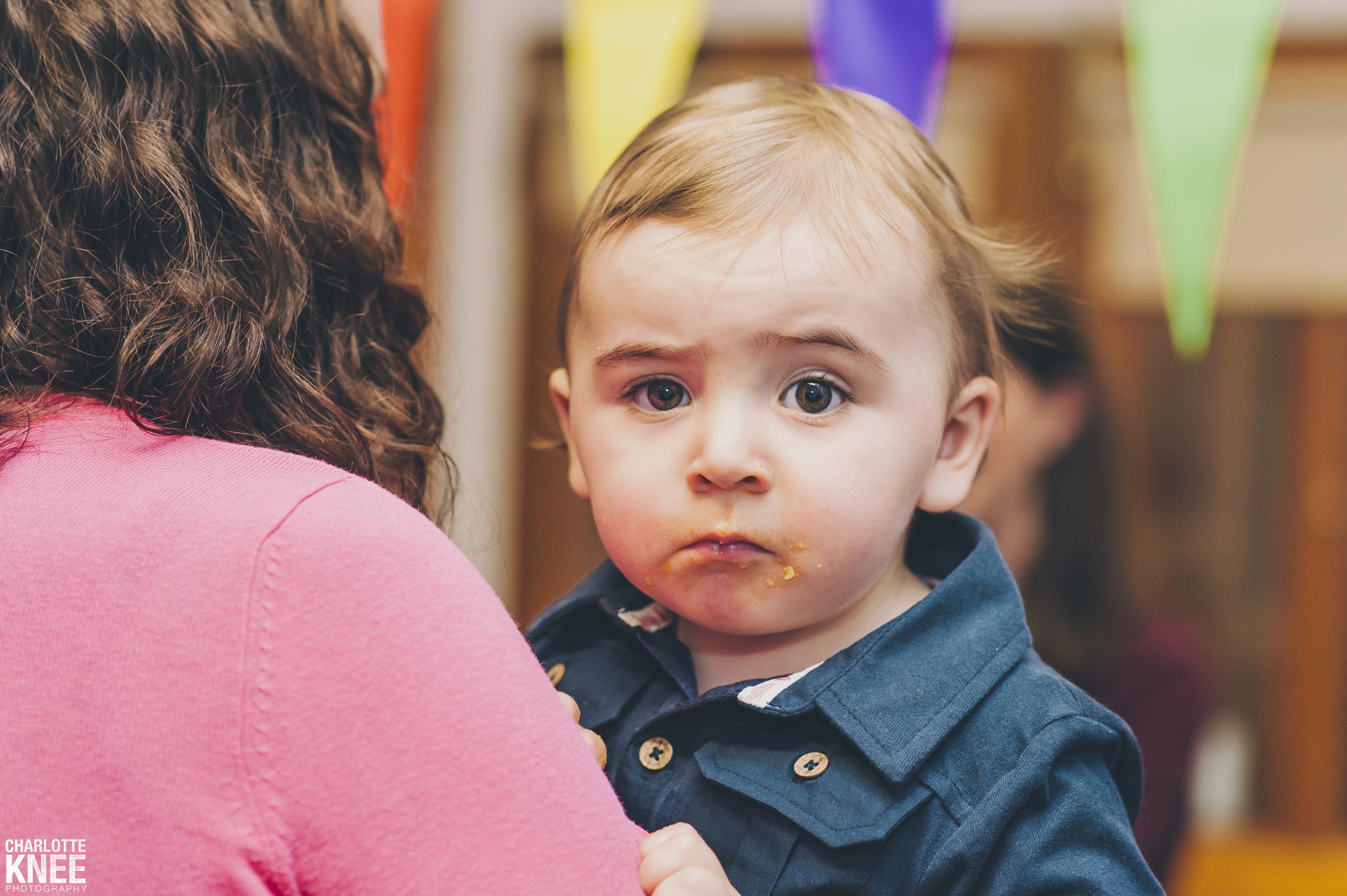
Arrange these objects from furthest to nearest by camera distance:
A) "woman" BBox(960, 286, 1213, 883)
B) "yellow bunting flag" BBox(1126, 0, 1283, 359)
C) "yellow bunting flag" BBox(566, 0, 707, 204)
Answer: "woman" BBox(960, 286, 1213, 883) → "yellow bunting flag" BBox(566, 0, 707, 204) → "yellow bunting flag" BBox(1126, 0, 1283, 359)

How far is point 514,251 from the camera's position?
307 cm

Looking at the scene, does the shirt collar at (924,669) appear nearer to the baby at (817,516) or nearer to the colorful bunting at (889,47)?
the baby at (817,516)

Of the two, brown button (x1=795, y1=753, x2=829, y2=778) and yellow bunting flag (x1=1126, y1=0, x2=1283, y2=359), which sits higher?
yellow bunting flag (x1=1126, y1=0, x2=1283, y2=359)

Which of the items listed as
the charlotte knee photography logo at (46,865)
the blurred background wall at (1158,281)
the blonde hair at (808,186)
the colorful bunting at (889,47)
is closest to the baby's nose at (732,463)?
the blonde hair at (808,186)

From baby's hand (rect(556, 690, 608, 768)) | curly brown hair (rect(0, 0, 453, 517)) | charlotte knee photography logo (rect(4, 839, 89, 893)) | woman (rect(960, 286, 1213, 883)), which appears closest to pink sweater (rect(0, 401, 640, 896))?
charlotte knee photography logo (rect(4, 839, 89, 893))

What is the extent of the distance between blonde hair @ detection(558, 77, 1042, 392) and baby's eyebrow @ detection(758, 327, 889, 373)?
0.19 feet

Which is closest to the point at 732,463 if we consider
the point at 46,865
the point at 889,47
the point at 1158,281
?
the point at 46,865

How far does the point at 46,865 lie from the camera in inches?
22.0

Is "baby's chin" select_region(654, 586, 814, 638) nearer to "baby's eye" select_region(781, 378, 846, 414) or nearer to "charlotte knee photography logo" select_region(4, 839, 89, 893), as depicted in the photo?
"baby's eye" select_region(781, 378, 846, 414)

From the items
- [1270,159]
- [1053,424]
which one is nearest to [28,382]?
[1053,424]

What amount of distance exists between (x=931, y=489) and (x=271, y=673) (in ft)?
1.60

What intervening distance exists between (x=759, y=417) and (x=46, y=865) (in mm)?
453

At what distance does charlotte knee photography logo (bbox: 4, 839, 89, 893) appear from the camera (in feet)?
1.83

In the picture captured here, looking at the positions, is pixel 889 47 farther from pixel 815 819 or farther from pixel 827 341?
pixel 815 819
